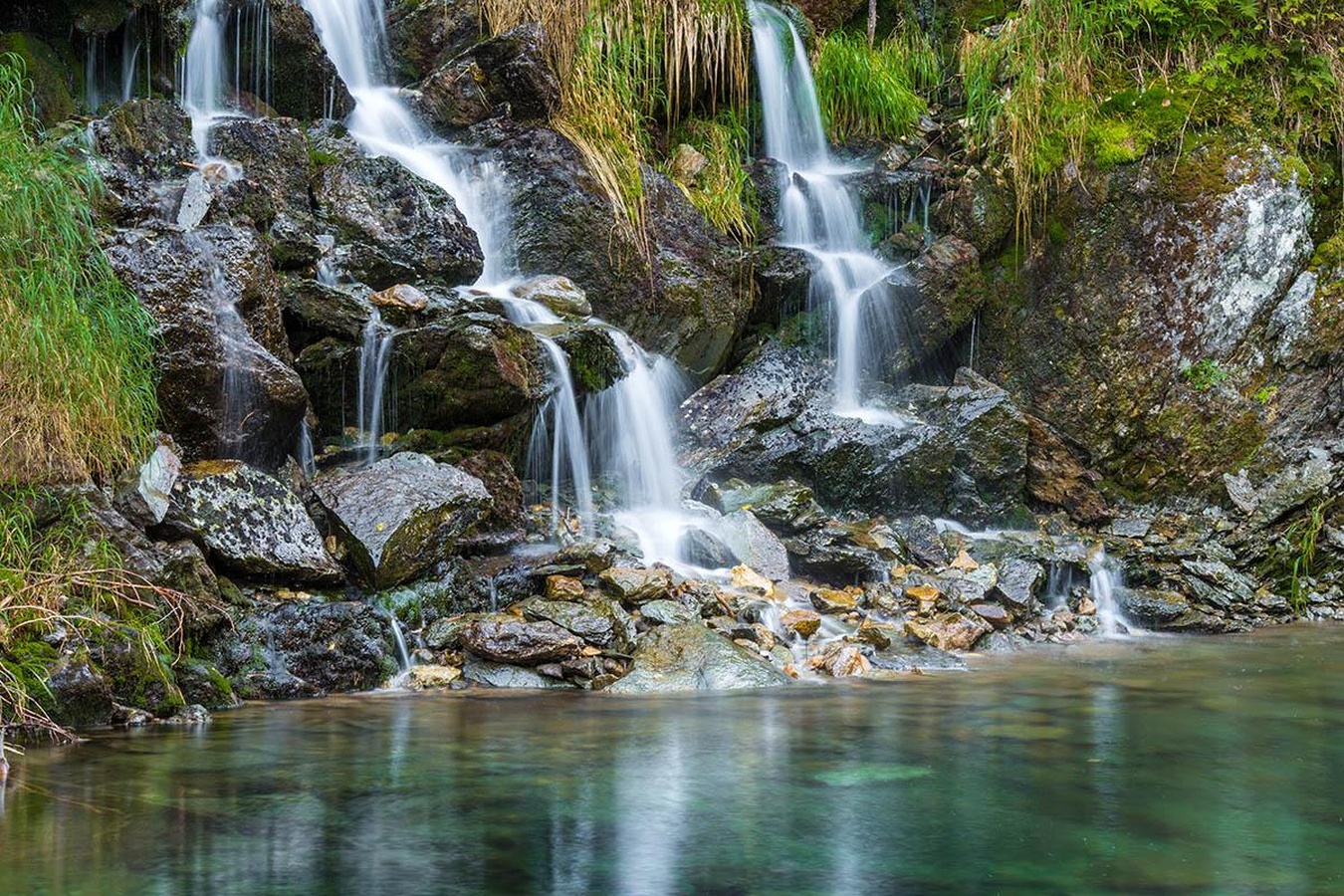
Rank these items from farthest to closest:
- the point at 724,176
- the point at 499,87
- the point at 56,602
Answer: the point at 724,176
the point at 499,87
the point at 56,602

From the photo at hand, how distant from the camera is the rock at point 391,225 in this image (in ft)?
27.3

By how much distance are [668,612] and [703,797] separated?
2692 mm

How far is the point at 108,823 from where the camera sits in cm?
342

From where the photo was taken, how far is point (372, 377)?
24.5ft

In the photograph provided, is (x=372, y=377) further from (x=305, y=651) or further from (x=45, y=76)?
(x=45, y=76)

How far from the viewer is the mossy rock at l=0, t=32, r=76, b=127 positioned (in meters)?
8.12

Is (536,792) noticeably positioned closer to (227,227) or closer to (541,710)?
(541,710)

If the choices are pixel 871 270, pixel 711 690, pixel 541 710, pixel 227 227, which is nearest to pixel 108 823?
pixel 541 710

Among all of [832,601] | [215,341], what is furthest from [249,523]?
[832,601]

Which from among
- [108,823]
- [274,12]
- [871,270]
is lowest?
[108,823]

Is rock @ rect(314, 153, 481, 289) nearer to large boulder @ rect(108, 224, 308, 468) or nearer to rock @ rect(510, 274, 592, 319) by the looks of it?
rock @ rect(510, 274, 592, 319)

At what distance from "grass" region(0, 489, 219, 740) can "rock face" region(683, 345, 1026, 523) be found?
15.9ft

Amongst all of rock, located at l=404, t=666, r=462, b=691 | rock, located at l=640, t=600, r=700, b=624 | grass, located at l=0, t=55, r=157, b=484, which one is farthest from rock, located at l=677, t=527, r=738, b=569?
grass, located at l=0, t=55, r=157, b=484

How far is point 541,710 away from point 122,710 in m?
1.70
